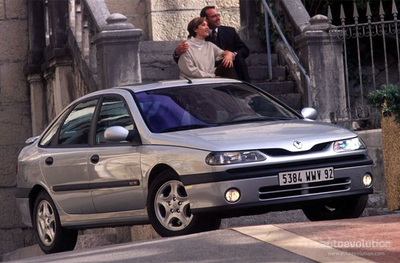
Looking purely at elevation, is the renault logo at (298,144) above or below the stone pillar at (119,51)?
below

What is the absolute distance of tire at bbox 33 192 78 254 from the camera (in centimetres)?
892

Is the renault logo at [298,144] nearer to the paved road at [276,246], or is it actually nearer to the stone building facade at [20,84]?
the paved road at [276,246]

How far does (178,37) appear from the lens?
51.5 feet

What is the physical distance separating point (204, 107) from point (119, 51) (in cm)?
379

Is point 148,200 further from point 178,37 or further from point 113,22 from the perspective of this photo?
point 178,37

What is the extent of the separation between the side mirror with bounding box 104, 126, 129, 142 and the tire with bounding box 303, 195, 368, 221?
6.06ft

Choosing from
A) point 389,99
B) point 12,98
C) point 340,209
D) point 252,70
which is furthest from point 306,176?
point 12,98

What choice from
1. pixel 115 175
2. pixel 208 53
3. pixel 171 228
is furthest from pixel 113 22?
pixel 171 228

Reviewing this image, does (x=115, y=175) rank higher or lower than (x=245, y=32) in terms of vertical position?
lower

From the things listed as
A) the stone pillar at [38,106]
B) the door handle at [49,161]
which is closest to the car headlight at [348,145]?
the door handle at [49,161]

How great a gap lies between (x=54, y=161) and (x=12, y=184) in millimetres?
7983

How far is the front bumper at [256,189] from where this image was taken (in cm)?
712

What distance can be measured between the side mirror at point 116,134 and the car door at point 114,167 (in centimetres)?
14

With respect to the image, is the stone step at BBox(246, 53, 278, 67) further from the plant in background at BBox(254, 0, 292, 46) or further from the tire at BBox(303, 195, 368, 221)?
the tire at BBox(303, 195, 368, 221)
